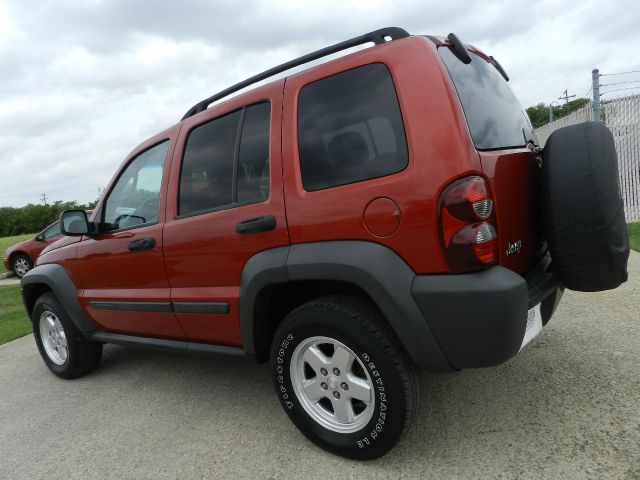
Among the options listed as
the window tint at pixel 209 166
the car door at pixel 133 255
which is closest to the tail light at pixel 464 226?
the window tint at pixel 209 166

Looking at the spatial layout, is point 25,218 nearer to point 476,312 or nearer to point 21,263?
point 21,263

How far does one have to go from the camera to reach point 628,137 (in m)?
8.55

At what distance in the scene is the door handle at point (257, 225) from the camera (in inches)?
90.7

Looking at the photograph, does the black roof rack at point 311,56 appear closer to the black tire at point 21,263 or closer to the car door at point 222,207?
the car door at point 222,207

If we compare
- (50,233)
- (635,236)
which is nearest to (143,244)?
(635,236)

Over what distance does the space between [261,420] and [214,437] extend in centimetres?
28

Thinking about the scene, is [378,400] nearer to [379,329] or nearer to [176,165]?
[379,329]

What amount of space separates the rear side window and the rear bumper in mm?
1016

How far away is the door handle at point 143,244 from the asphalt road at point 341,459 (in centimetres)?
107

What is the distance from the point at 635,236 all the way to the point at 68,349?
7515 millimetres

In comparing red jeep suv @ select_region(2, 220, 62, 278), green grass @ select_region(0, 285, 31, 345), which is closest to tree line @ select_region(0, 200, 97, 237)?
red jeep suv @ select_region(2, 220, 62, 278)

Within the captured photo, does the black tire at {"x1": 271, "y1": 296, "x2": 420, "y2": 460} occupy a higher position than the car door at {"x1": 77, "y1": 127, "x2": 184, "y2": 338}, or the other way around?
the car door at {"x1": 77, "y1": 127, "x2": 184, "y2": 338}

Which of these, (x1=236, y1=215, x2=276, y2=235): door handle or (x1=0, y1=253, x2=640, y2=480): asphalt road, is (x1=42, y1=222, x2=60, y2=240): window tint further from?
(x1=236, y1=215, x2=276, y2=235): door handle

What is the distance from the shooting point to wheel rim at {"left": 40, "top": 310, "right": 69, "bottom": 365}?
3.88m
